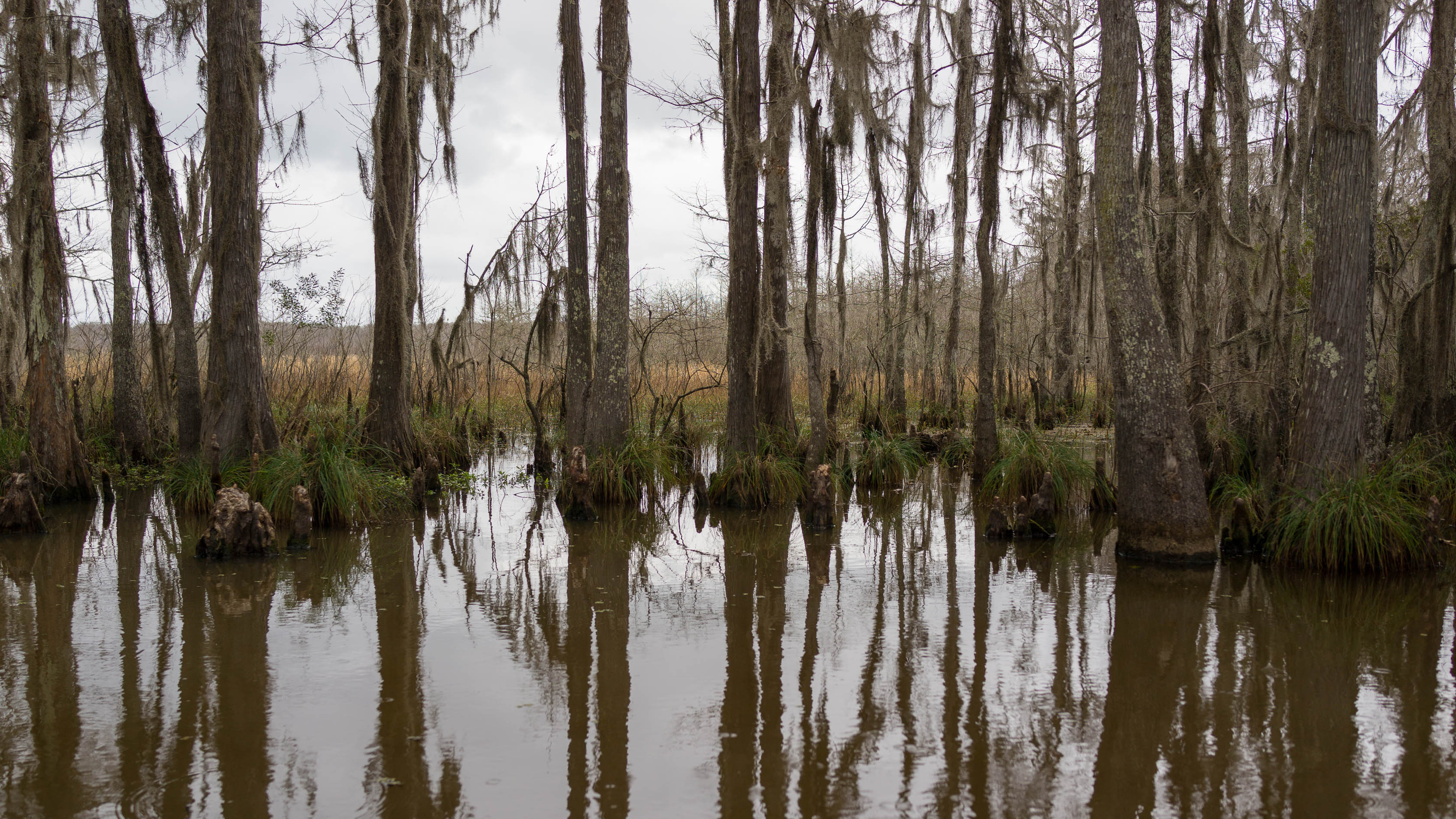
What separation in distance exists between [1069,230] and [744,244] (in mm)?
9527

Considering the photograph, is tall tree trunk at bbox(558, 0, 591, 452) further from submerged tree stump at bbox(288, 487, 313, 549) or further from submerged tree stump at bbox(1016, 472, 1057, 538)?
submerged tree stump at bbox(1016, 472, 1057, 538)

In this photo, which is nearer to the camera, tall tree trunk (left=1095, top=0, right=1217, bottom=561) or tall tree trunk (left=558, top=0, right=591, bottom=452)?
tall tree trunk (left=1095, top=0, right=1217, bottom=561)

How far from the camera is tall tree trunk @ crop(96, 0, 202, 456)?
9.20 m

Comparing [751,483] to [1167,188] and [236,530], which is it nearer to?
[236,530]

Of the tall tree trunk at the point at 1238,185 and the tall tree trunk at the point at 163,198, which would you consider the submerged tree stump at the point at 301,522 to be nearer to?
the tall tree trunk at the point at 163,198

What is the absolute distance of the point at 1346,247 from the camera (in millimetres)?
6746

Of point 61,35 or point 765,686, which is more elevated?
point 61,35

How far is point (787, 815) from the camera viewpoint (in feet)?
10.2

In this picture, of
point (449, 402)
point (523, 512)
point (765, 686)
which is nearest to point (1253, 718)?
point (765, 686)

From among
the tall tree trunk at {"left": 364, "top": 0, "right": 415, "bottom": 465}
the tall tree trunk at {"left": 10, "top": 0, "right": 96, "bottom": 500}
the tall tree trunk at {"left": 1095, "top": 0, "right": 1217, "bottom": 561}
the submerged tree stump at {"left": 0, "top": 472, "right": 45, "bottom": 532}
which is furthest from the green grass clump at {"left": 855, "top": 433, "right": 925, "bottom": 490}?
the tall tree trunk at {"left": 10, "top": 0, "right": 96, "bottom": 500}

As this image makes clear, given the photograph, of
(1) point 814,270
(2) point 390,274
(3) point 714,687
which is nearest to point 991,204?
(1) point 814,270

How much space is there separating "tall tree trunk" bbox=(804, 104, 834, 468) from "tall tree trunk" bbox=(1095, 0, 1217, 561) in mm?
3152

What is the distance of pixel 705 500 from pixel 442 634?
4678 millimetres

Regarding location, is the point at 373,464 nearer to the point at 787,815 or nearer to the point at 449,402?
the point at 449,402
